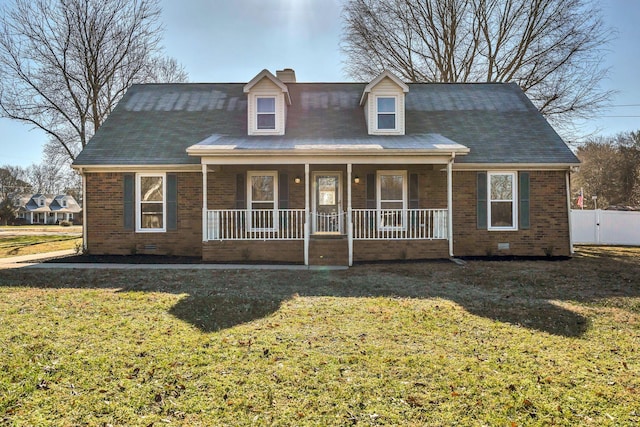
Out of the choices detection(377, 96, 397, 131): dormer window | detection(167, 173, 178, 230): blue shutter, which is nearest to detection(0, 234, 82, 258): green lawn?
detection(167, 173, 178, 230): blue shutter

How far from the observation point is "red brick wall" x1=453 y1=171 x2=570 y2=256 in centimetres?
1207

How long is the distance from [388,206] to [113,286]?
8.20 meters

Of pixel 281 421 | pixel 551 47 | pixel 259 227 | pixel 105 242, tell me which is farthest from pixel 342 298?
pixel 551 47

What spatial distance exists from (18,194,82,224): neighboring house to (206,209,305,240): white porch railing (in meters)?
64.6

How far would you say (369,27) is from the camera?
23.1 metres

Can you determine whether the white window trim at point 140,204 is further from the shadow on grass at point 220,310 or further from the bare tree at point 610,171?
the bare tree at point 610,171

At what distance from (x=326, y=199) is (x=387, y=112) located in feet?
12.0

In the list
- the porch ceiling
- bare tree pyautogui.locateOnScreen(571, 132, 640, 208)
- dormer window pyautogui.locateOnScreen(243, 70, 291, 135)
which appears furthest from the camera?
bare tree pyautogui.locateOnScreen(571, 132, 640, 208)

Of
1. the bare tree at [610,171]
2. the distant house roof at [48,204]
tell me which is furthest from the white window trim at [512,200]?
the distant house roof at [48,204]

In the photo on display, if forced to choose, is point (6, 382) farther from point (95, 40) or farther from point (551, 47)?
point (551, 47)

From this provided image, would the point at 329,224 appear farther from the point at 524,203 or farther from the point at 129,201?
the point at 129,201

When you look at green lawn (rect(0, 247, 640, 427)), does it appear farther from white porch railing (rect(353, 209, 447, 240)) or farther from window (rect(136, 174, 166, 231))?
window (rect(136, 174, 166, 231))

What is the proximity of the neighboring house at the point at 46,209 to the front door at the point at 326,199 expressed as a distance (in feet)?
215

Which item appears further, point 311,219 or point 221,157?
point 311,219
